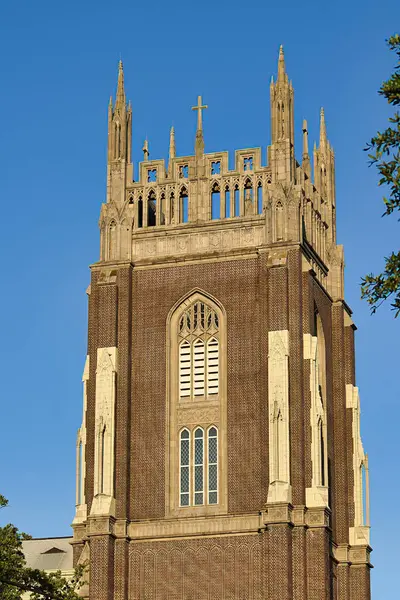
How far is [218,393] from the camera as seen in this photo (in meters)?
60.1

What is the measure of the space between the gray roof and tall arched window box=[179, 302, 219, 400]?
13.4 meters

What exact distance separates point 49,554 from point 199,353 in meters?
16.5

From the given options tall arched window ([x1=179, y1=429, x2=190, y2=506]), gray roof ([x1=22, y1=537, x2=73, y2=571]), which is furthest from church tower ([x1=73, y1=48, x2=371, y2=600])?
gray roof ([x1=22, y1=537, x2=73, y2=571])

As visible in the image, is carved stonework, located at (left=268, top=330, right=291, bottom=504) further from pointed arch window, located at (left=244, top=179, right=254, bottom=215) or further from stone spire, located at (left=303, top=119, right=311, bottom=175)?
stone spire, located at (left=303, top=119, right=311, bottom=175)

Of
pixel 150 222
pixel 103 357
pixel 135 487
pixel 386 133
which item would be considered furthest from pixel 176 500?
pixel 386 133

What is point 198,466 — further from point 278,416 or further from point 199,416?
point 278,416

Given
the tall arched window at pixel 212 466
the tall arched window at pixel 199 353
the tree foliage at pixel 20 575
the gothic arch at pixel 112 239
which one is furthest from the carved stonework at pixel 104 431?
the tree foliage at pixel 20 575

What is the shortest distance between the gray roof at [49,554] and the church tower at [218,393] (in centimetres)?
1129

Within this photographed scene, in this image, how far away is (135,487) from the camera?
59.7m

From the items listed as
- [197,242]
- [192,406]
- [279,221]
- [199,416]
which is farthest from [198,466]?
[279,221]

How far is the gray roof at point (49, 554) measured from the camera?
71.2 meters

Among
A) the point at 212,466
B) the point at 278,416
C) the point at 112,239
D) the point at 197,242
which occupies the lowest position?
the point at 212,466

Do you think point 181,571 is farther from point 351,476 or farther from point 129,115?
point 129,115

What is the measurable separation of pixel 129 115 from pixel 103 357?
1076 cm
